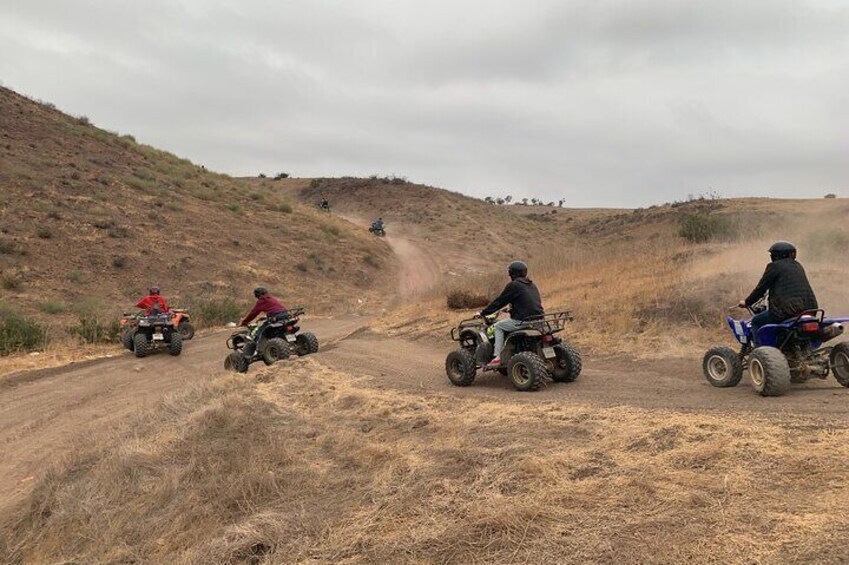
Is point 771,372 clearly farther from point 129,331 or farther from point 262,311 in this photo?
point 129,331

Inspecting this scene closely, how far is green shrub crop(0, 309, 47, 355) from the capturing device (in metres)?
15.2

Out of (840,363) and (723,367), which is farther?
(723,367)

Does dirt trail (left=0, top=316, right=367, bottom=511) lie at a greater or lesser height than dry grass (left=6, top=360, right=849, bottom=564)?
lesser

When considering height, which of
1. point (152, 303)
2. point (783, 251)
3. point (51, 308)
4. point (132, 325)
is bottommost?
point (132, 325)

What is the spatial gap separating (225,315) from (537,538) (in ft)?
64.8

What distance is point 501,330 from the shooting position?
359 inches

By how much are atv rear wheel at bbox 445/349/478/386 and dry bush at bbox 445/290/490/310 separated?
759 centimetres

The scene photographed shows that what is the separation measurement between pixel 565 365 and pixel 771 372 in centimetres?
285

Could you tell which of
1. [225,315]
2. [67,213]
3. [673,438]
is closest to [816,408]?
[673,438]

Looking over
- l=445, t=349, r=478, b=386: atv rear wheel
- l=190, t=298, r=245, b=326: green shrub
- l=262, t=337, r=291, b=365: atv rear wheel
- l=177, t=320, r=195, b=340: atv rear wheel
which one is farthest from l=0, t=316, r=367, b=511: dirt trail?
l=445, t=349, r=478, b=386: atv rear wheel

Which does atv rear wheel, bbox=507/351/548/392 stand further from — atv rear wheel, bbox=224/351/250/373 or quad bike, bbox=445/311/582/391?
atv rear wheel, bbox=224/351/250/373

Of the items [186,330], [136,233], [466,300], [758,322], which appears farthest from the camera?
[136,233]

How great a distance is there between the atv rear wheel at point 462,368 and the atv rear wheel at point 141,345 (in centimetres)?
938

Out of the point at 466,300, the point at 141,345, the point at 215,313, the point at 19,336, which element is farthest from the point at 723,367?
the point at 215,313
